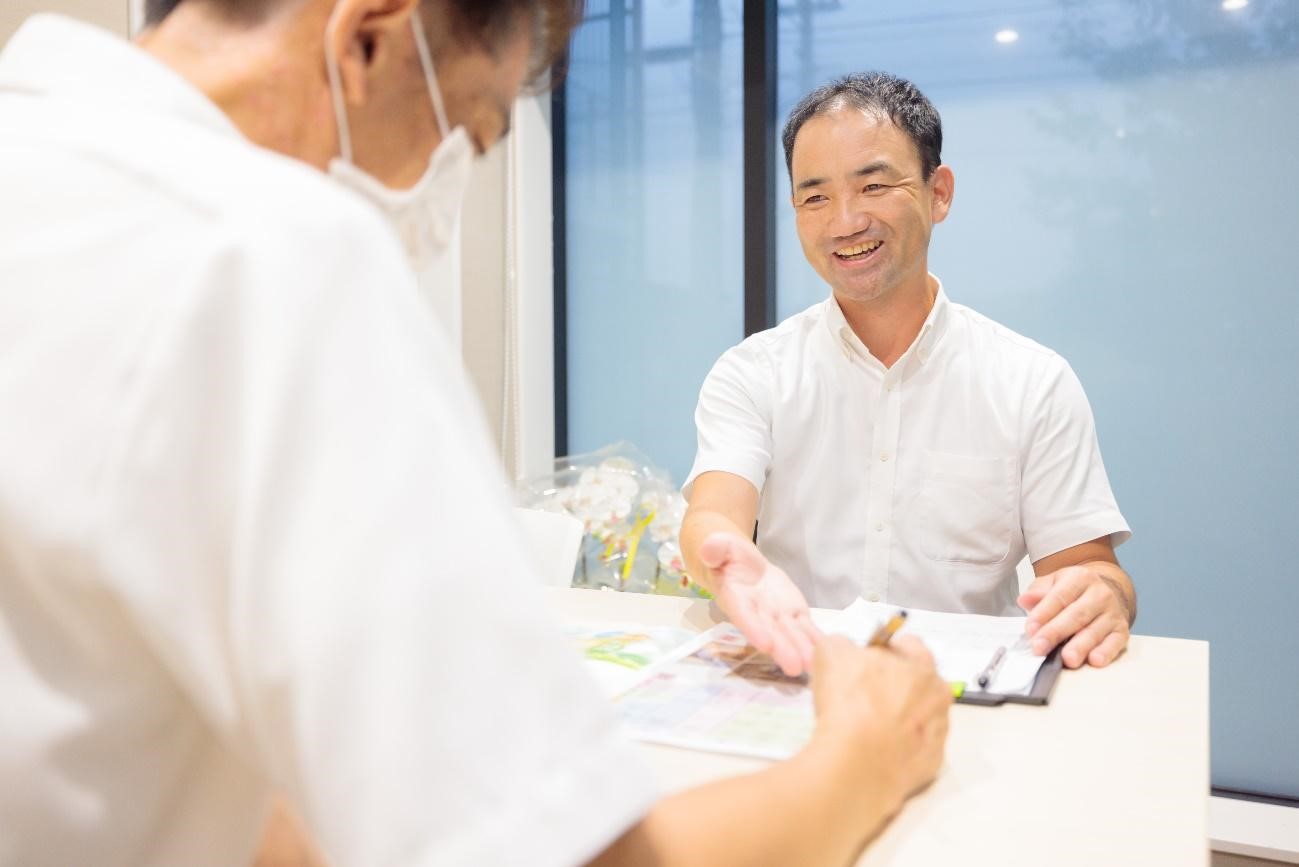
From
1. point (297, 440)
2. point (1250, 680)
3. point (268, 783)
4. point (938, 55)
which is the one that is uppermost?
point (938, 55)

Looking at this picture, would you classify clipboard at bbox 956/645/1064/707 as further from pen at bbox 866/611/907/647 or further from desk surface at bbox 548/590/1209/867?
pen at bbox 866/611/907/647

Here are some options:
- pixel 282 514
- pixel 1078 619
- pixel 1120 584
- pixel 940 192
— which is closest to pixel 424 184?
pixel 282 514

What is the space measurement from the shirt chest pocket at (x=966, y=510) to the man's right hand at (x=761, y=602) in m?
0.66

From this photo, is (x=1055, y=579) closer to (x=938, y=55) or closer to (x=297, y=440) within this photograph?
(x=297, y=440)

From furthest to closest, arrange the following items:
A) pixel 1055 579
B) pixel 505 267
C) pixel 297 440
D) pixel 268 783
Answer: pixel 505 267
pixel 1055 579
pixel 268 783
pixel 297 440

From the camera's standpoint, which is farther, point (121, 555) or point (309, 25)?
point (309, 25)

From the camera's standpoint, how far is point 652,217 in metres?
3.26

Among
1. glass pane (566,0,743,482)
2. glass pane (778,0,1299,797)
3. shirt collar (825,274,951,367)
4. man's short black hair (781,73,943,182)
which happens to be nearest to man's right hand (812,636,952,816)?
shirt collar (825,274,951,367)

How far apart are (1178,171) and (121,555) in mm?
2829

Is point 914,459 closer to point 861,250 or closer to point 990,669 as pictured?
point 861,250

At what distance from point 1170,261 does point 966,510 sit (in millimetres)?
1265

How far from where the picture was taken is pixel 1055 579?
130cm

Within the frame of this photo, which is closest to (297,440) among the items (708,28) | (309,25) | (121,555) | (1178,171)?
(121,555)

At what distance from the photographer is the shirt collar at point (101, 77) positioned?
482 millimetres
